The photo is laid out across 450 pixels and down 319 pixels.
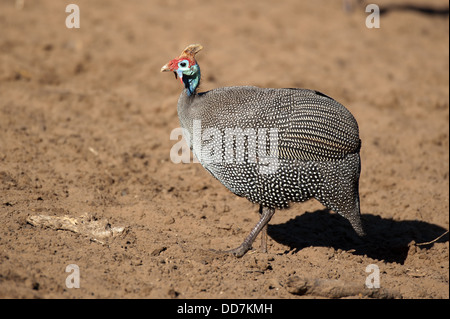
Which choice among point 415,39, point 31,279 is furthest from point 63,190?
point 415,39

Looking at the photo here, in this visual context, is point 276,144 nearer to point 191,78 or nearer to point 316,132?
point 316,132

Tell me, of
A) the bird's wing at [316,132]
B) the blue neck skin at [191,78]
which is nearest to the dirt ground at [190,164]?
the bird's wing at [316,132]

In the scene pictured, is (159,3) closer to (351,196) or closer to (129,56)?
(129,56)

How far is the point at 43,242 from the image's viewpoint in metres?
3.99

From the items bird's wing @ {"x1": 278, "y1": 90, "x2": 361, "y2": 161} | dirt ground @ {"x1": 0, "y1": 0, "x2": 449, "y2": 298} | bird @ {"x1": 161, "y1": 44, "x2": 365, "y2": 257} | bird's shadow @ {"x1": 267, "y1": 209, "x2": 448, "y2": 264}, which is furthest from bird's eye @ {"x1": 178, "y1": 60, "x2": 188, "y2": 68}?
bird's shadow @ {"x1": 267, "y1": 209, "x2": 448, "y2": 264}

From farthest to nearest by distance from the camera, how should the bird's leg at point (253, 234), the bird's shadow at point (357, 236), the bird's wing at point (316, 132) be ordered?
1. the bird's shadow at point (357, 236)
2. the bird's leg at point (253, 234)
3. the bird's wing at point (316, 132)

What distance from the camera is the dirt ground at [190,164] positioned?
13.1 ft

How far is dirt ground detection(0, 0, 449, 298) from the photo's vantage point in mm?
3986

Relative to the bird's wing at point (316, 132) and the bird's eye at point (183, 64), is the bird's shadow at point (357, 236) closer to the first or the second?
the bird's wing at point (316, 132)

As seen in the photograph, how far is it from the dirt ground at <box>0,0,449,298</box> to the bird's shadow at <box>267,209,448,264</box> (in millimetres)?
18

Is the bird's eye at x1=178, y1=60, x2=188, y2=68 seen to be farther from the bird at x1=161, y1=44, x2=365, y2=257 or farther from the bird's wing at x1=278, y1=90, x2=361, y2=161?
→ the bird's wing at x1=278, y1=90, x2=361, y2=161

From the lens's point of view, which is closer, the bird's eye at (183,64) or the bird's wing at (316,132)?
the bird's wing at (316,132)

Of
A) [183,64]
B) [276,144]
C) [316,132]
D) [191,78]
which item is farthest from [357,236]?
[183,64]

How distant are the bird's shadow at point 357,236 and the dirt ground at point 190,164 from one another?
0.02m
